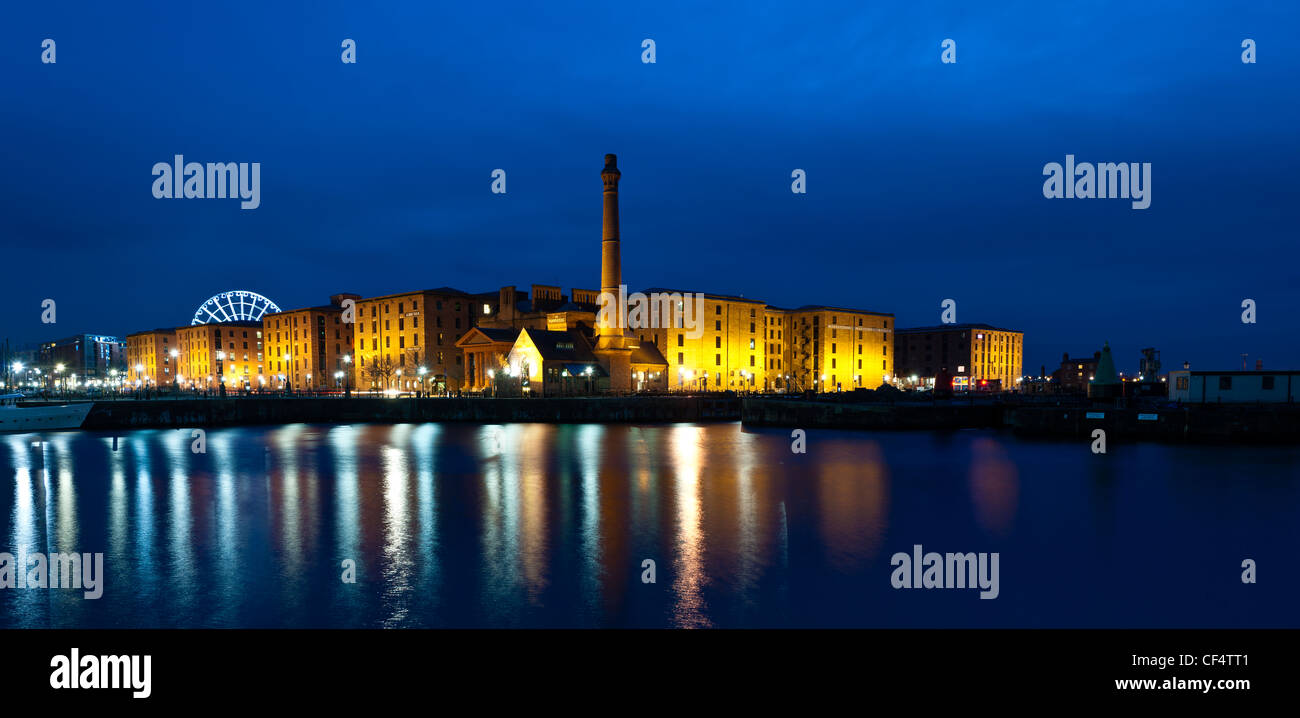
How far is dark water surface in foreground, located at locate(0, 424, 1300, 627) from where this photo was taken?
12.6 meters

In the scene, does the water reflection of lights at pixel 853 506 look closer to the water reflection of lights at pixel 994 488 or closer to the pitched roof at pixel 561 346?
the water reflection of lights at pixel 994 488

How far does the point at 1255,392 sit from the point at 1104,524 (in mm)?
35422

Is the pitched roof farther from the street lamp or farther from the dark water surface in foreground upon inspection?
the dark water surface in foreground

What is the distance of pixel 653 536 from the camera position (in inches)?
715

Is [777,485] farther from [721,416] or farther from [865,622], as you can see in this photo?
[721,416]

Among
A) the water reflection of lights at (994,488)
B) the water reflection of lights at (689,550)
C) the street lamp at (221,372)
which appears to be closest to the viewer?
the water reflection of lights at (689,550)

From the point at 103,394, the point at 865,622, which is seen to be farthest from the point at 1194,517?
the point at 103,394

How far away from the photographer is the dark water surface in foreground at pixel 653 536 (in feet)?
41.2

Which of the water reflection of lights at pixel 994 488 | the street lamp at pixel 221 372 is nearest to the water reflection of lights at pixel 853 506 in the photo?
the water reflection of lights at pixel 994 488
